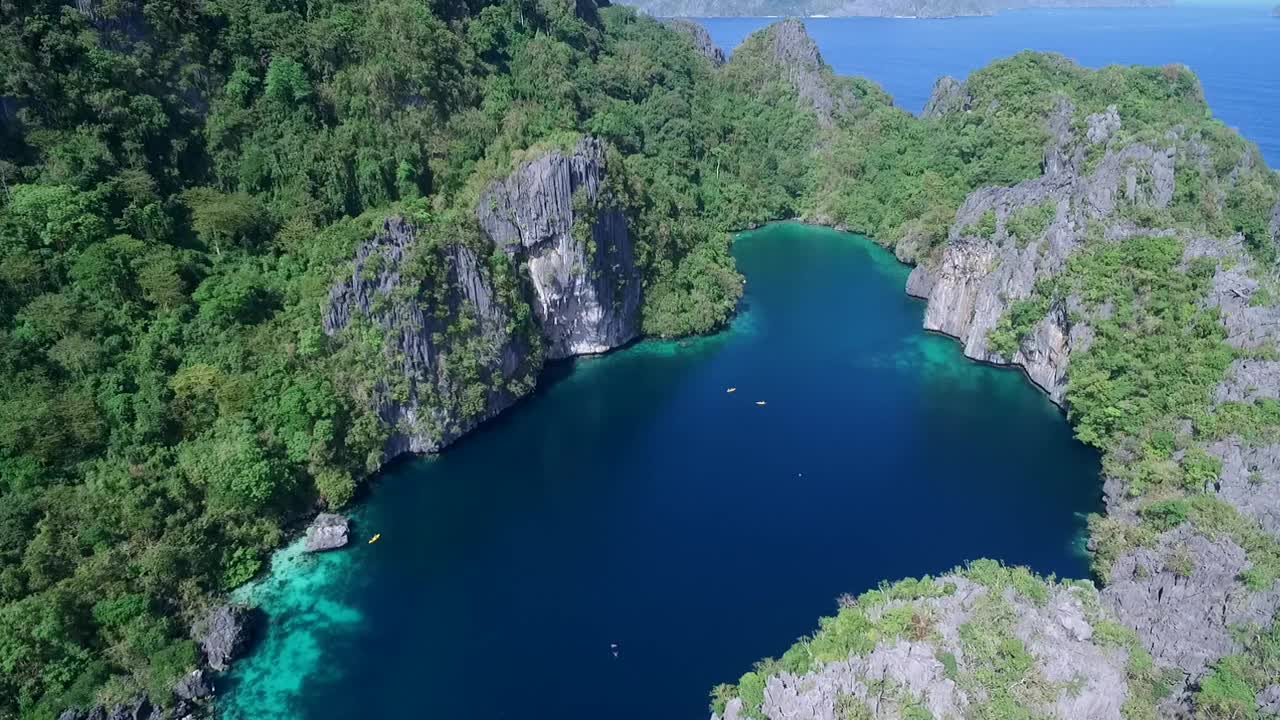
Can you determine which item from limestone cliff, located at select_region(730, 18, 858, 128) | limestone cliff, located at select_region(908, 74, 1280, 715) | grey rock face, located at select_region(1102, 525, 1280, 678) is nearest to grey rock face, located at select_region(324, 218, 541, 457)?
limestone cliff, located at select_region(908, 74, 1280, 715)

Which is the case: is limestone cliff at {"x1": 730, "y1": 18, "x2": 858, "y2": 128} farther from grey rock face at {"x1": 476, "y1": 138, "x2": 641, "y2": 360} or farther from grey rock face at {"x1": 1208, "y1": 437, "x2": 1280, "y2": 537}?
grey rock face at {"x1": 1208, "y1": 437, "x2": 1280, "y2": 537}

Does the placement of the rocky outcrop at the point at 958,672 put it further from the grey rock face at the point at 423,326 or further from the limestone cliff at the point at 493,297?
the limestone cliff at the point at 493,297

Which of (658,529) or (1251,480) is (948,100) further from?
(658,529)

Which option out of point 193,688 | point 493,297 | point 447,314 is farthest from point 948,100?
point 193,688

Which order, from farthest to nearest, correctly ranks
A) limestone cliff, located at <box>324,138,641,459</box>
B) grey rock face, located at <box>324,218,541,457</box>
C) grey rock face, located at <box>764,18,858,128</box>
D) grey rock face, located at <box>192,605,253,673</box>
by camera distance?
grey rock face, located at <box>764,18,858,128</box>
limestone cliff, located at <box>324,138,641,459</box>
grey rock face, located at <box>324,218,541,457</box>
grey rock face, located at <box>192,605,253,673</box>

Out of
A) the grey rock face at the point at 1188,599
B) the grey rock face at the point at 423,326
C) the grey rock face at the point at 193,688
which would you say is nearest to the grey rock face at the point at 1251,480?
the grey rock face at the point at 1188,599

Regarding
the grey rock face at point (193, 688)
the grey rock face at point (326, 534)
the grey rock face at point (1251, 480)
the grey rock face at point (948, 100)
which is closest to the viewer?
the grey rock face at point (193, 688)

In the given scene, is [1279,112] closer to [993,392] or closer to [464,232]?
[993,392]
